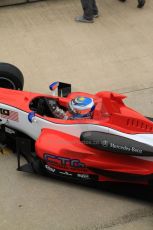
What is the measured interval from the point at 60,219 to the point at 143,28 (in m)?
3.82

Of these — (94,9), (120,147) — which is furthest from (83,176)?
(94,9)

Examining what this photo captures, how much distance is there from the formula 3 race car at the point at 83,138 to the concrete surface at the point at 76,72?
0.19 m

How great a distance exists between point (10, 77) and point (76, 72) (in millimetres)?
1301

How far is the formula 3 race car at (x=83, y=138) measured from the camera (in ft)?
11.5

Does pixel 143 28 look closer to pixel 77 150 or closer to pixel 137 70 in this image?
pixel 137 70

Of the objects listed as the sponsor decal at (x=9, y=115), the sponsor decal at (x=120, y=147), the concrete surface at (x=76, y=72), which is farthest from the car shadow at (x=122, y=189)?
the sponsor decal at (x=9, y=115)

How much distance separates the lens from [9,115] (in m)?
3.99

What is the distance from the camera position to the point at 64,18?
6.74 m

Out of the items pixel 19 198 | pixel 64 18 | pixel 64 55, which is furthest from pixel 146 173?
pixel 64 18

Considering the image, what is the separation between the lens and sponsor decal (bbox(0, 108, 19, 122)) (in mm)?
3955

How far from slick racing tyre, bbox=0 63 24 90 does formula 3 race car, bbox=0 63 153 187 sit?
1.30 feet

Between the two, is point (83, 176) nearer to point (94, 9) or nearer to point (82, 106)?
point (82, 106)

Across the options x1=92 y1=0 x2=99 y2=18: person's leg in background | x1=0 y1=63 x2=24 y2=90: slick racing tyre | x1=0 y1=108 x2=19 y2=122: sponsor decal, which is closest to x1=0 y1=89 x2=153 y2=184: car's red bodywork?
x1=0 y1=108 x2=19 y2=122: sponsor decal

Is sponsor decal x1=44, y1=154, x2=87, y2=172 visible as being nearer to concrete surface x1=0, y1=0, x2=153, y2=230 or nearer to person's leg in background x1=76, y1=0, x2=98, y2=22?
concrete surface x1=0, y1=0, x2=153, y2=230
